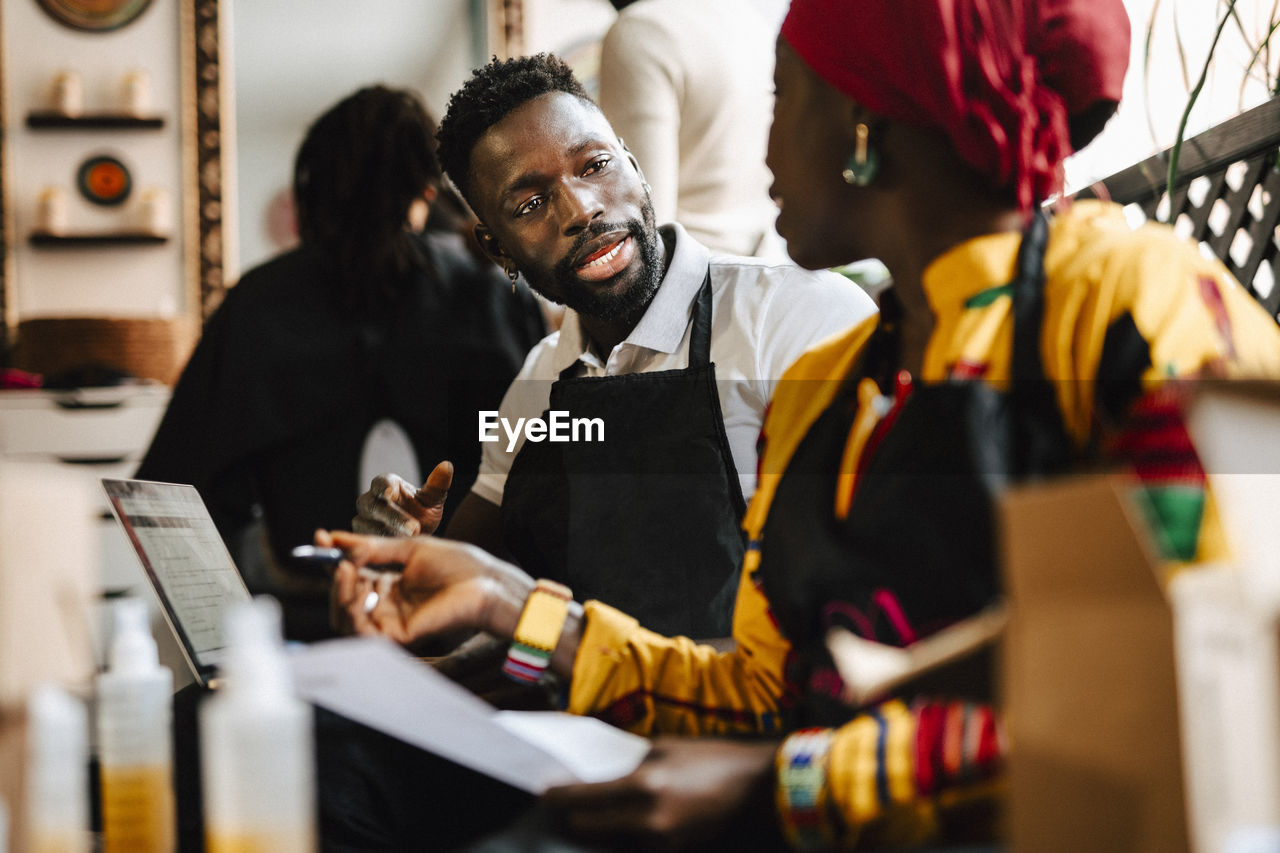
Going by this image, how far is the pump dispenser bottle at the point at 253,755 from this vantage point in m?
0.54

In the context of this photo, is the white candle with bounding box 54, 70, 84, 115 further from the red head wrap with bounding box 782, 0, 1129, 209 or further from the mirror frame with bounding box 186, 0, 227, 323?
the red head wrap with bounding box 782, 0, 1129, 209

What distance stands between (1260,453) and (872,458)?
0.30 meters

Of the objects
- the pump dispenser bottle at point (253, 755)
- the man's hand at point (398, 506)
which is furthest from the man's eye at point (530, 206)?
the pump dispenser bottle at point (253, 755)

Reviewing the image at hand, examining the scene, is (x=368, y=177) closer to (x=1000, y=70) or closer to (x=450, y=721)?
(x=1000, y=70)

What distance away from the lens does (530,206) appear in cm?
151

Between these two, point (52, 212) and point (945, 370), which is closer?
point (945, 370)

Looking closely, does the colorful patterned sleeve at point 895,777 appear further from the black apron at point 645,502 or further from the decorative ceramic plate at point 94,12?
the decorative ceramic plate at point 94,12

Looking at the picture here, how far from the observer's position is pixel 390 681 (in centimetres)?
61

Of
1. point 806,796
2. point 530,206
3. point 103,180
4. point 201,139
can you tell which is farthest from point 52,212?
point 806,796

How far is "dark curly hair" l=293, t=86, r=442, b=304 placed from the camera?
2.13 metres

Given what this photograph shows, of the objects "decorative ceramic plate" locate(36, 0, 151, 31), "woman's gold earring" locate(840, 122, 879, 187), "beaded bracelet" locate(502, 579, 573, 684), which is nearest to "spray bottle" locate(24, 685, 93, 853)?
"beaded bracelet" locate(502, 579, 573, 684)

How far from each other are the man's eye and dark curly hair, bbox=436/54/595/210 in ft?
0.35

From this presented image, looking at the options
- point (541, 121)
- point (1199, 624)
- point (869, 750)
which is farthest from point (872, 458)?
point (541, 121)

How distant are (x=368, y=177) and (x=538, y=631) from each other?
1423 mm
